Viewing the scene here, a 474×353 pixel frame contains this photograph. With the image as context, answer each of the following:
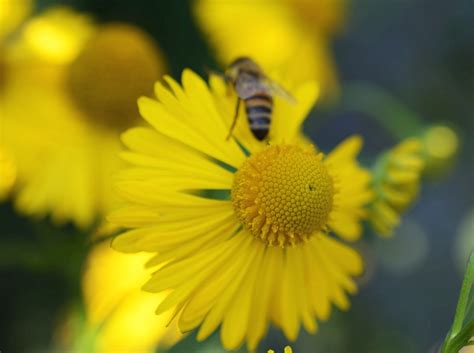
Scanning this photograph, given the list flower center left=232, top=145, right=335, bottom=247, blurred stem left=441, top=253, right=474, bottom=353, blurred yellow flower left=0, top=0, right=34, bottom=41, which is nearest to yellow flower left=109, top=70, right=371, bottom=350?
flower center left=232, top=145, right=335, bottom=247

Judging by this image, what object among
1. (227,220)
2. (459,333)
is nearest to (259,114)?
(227,220)

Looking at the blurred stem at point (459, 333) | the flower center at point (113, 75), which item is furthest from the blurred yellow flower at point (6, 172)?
the blurred stem at point (459, 333)

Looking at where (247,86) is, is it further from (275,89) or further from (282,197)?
(282,197)

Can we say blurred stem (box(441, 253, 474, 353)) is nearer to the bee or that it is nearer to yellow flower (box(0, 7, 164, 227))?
the bee

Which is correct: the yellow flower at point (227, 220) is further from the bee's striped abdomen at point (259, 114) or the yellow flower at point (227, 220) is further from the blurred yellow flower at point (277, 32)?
the blurred yellow flower at point (277, 32)

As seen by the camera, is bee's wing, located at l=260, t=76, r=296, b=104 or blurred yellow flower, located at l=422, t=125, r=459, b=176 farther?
blurred yellow flower, located at l=422, t=125, r=459, b=176

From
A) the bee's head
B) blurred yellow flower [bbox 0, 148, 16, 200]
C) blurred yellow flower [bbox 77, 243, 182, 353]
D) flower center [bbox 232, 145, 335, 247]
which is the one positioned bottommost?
blurred yellow flower [bbox 77, 243, 182, 353]

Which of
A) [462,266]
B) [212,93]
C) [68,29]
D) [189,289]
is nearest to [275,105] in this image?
[212,93]

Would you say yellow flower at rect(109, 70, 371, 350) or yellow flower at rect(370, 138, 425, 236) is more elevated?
yellow flower at rect(370, 138, 425, 236)

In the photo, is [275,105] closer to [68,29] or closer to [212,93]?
[212,93]
